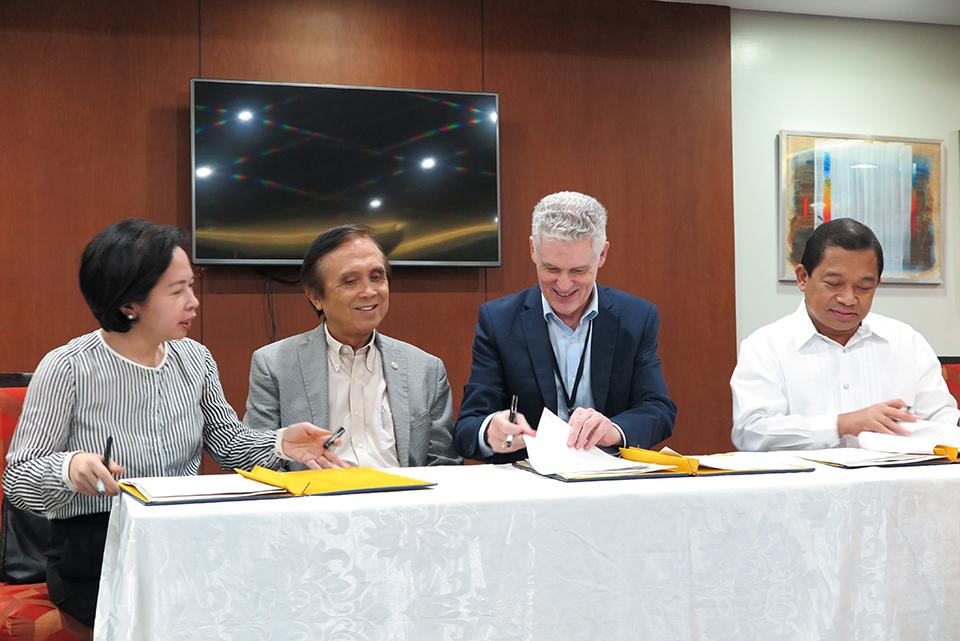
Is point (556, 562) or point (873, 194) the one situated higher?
point (873, 194)

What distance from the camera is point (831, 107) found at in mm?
5109

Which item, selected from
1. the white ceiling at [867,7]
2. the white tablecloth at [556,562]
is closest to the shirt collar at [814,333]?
the white tablecloth at [556,562]

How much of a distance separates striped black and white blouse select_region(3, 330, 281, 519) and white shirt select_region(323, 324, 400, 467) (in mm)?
324

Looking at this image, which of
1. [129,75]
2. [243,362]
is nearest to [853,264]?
[243,362]

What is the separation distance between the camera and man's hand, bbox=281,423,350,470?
2.05 metres

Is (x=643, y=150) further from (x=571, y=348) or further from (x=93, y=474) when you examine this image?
(x=93, y=474)

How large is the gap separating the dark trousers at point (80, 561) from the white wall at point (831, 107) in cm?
359

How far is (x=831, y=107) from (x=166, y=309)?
406cm

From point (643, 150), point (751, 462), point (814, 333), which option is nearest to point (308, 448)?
point (751, 462)

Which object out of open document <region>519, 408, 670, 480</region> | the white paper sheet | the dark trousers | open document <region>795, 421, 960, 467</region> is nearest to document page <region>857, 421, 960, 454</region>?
open document <region>795, 421, 960, 467</region>

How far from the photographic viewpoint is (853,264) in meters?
2.61

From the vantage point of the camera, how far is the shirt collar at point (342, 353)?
2.54 m

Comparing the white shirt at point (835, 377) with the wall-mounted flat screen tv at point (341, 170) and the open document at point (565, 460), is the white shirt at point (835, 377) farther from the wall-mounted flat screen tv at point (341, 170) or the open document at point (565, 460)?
the wall-mounted flat screen tv at point (341, 170)

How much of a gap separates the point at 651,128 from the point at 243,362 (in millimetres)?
2203
